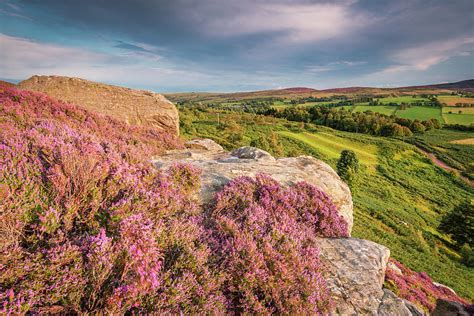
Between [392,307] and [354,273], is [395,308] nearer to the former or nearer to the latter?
[392,307]

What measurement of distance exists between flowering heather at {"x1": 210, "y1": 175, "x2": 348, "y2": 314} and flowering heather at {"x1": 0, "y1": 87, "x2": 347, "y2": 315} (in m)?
0.02

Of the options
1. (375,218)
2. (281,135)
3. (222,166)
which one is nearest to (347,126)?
(281,135)

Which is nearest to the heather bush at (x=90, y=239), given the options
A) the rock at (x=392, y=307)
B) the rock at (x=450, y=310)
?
the rock at (x=392, y=307)

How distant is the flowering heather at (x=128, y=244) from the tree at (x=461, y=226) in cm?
5094

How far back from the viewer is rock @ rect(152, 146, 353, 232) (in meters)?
6.40

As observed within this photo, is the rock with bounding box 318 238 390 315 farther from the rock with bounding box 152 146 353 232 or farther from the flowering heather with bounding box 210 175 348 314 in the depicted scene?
the rock with bounding box 152 146 353 232

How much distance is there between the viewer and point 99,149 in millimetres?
4562

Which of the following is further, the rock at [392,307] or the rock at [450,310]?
the rock at [450,310]

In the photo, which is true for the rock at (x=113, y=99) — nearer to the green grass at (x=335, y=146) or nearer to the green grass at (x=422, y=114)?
the green grass at (x=335, y=146)

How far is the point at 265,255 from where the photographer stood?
394cm

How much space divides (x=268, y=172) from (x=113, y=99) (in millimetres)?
10958

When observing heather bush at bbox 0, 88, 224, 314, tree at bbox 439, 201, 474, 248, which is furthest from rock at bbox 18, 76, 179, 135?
tree at bbox 439, 201, 474, 248

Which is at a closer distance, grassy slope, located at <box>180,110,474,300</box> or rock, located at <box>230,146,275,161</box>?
rock, located at <box>230,146,275,161</box>

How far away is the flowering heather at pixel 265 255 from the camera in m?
3.53
